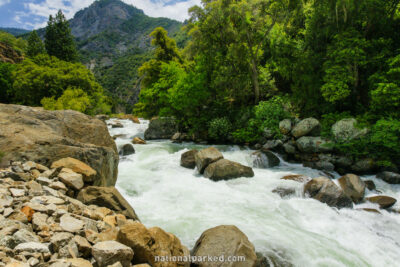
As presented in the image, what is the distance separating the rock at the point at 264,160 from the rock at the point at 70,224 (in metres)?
9.80

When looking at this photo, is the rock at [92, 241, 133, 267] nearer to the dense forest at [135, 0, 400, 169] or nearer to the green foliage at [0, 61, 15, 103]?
the dense forest at [135, 0, 400, 169]

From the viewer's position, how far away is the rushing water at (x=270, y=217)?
4.97 m

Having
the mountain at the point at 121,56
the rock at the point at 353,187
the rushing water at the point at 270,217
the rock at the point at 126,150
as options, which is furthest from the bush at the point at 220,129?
the mountain at the point at 121,56

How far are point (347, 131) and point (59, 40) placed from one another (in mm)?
50714

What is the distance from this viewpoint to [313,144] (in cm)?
1166

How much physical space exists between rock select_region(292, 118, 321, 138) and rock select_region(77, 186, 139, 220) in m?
11.2

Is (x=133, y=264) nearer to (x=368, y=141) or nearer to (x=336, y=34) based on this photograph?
(x=368, y=141)

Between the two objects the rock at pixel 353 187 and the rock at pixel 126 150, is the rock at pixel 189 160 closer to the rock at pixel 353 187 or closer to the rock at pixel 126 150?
the rock at pixel 126 150

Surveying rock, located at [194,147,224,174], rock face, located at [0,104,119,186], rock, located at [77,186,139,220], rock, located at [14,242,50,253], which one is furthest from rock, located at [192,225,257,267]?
rock, located at [194,147,224,174]

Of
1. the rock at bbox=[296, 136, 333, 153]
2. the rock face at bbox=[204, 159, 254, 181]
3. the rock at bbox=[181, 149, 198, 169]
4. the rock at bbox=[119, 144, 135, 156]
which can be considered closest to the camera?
the rock face at bbox=[204, 159, 254, 181]

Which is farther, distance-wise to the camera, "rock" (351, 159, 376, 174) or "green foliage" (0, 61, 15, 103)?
"green foliage" (0, 61, 15, 103)

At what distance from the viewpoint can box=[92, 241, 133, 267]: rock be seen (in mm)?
2551

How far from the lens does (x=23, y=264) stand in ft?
6.37

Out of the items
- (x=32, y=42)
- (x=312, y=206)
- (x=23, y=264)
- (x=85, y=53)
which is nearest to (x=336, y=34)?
(x=312, y=206)
